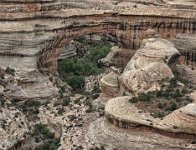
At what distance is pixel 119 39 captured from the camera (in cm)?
4903

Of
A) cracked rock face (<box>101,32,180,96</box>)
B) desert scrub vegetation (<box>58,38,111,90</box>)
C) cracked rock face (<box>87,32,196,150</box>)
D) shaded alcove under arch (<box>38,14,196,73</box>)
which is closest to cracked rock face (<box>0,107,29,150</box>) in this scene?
cracked rock face (<box>87,32,196,150</box>)

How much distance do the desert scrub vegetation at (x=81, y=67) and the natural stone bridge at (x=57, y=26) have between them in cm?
215

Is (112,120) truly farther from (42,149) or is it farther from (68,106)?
(68,106)

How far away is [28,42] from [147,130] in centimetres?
1470

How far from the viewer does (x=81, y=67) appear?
52438mm

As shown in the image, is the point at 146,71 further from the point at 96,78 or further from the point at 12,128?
the point at 96,78

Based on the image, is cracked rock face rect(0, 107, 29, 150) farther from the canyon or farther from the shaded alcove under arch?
the shaded alcove under arch

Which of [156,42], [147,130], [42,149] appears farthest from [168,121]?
[156,42]

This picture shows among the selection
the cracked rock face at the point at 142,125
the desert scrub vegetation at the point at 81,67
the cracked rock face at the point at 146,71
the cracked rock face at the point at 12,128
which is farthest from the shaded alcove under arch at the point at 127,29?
the cracked rock face at the point at 142,125

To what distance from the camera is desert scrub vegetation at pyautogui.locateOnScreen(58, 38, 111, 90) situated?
159 ft

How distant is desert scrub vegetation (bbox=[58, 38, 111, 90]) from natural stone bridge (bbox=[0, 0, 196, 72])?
84.6 inches

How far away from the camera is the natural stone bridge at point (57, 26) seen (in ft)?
145

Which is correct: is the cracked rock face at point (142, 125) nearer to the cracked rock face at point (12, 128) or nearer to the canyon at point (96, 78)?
the canyon at point (96, 78)

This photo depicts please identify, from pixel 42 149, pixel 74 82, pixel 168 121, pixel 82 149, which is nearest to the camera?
pixel 168 121
